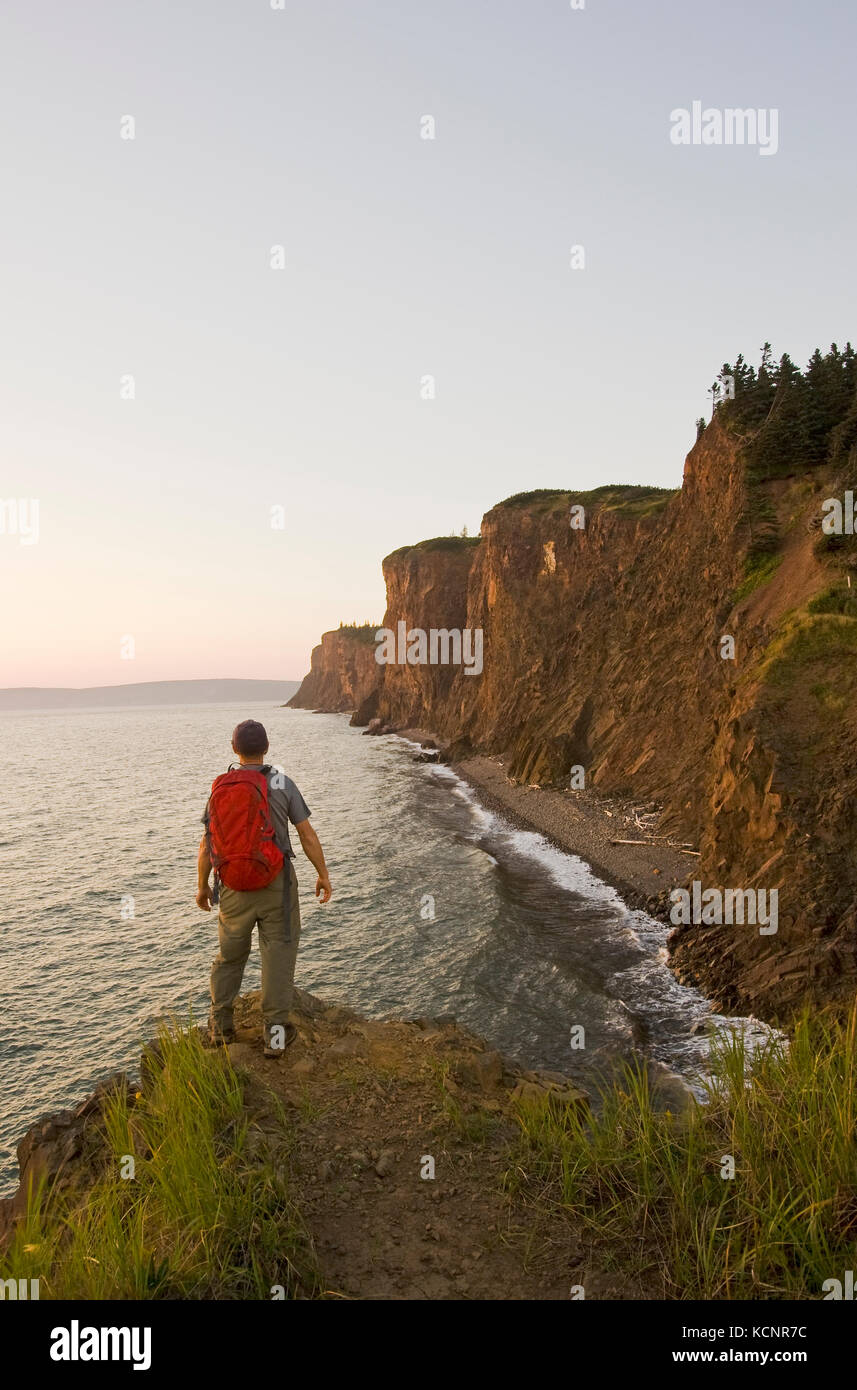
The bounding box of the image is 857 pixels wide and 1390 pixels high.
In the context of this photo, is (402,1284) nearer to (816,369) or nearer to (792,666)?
(792,666)

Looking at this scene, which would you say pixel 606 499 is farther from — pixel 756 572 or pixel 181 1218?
pixel 181 1218

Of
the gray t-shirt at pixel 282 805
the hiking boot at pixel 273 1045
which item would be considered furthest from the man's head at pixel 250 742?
the hiking boot at pixel 273 1045

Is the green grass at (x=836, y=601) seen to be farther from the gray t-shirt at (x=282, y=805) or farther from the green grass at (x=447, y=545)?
the green grass at (x=447, y=545)

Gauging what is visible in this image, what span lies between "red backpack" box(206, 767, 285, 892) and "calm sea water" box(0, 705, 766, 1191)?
1033mm

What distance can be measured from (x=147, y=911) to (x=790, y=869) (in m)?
19.1

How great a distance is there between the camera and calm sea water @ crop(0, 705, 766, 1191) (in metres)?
13.8

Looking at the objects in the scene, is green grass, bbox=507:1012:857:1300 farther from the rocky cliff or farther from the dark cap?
the rocky cliff

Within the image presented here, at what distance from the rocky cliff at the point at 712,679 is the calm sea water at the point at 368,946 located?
257cm

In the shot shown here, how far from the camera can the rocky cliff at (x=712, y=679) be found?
551 inches

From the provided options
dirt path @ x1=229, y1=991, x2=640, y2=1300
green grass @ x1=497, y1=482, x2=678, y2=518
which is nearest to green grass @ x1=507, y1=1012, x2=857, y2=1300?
dirt path @ x1=229, y1=991, x2=640, y2=1300
